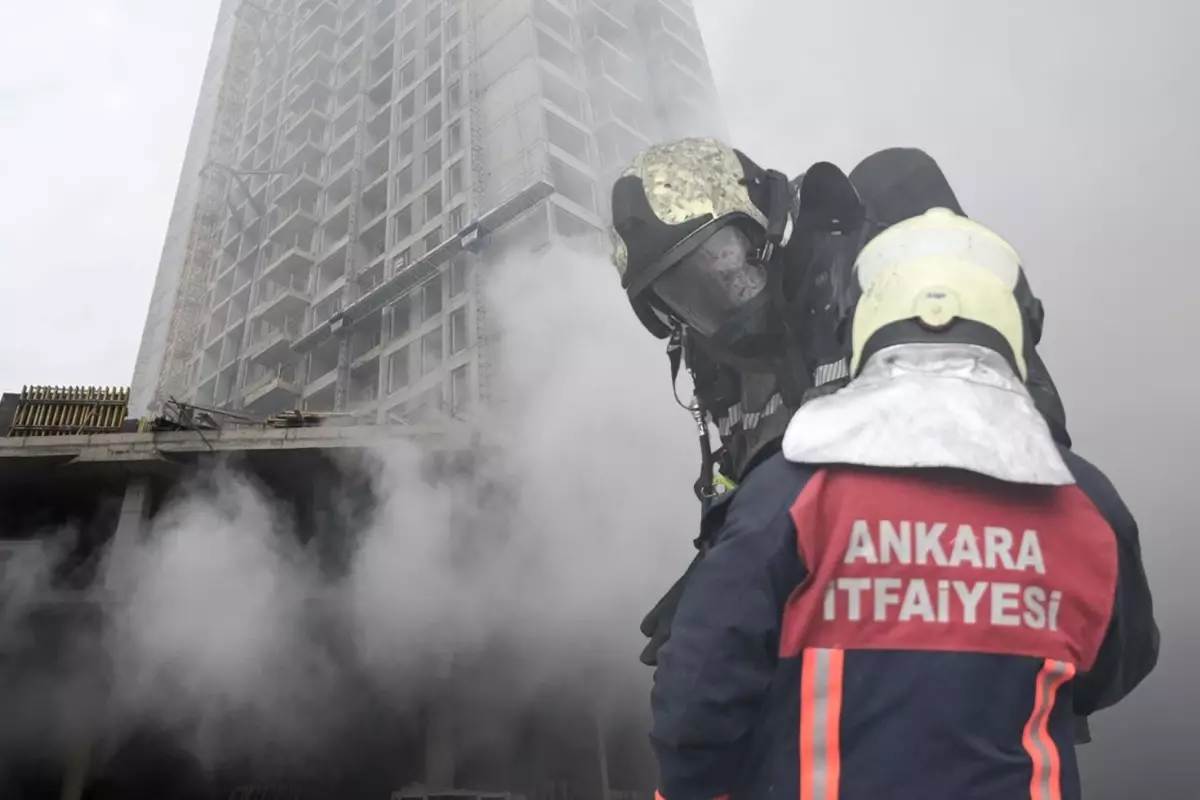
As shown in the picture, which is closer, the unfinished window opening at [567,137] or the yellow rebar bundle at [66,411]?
the yellow rebar bundle at [66,411]

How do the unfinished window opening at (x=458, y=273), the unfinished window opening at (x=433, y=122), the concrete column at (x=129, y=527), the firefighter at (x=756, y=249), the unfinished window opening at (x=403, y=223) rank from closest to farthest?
the firefighter at (x=756, y=249)
the concrete column at (x=129, y=527)
the unfinished window opening at (x=458, y=273)
the unfinished window opening at (x=403, y=223)
the unfinished window opening at (x=433, y=122)

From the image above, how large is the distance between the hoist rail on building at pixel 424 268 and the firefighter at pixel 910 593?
15.3m

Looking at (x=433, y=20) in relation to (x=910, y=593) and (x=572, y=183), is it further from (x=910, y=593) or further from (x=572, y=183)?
(x=910, y=593)

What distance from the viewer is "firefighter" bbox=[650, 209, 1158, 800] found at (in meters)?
1.04

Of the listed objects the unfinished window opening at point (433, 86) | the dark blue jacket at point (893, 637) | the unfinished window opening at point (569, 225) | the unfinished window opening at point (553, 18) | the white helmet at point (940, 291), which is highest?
the unfinished window opening at point (553, 18)

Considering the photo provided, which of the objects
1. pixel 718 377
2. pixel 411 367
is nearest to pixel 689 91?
pixel 411 367

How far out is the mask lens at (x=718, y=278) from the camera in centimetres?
174

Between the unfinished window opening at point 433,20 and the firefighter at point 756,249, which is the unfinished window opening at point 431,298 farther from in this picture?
the firefighter at point 756,249

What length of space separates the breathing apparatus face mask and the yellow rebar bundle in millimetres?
10439

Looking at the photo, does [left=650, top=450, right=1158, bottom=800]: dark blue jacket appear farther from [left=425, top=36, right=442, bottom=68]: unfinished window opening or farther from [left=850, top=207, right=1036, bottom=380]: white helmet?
[left=425, top=36, right=442, bottom=68]: unfinished window opening

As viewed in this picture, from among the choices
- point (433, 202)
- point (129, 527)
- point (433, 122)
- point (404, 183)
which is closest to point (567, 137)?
point (433, 202)

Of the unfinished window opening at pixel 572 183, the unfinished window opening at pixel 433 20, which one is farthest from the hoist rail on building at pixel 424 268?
the unfinished window opening at pixel 433 20

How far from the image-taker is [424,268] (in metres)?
17.6

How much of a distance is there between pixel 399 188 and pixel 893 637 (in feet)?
69.0
